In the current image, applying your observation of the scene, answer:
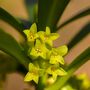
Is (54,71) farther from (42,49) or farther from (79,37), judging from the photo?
(79,37)

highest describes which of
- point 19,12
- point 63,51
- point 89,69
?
point 19,12

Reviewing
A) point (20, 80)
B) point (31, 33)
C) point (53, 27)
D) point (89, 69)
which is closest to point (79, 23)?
point (89, 69)

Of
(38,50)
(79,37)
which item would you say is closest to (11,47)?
(38,50)

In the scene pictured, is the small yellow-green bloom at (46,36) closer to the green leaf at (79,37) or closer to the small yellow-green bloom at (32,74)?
the small yellow-green bloom at (32,74)

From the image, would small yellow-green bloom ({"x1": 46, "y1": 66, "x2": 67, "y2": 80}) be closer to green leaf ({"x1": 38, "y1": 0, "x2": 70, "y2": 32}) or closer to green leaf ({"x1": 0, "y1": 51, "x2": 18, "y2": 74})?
green leaf ({"x1": 38, "y1": 0, "x2": 70, "y2": 32})

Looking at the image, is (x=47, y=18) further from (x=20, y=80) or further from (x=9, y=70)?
(x=20, y=80)

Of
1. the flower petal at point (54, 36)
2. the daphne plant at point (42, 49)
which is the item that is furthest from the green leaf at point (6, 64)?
the flower petal at point (54, 36)

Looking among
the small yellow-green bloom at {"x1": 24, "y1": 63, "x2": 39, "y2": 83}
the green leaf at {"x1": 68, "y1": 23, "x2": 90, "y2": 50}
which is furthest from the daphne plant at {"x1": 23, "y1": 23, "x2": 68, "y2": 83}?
the green leaf at {"x1": 68, "y1": 23, "x2": 90, "y2": 50}
